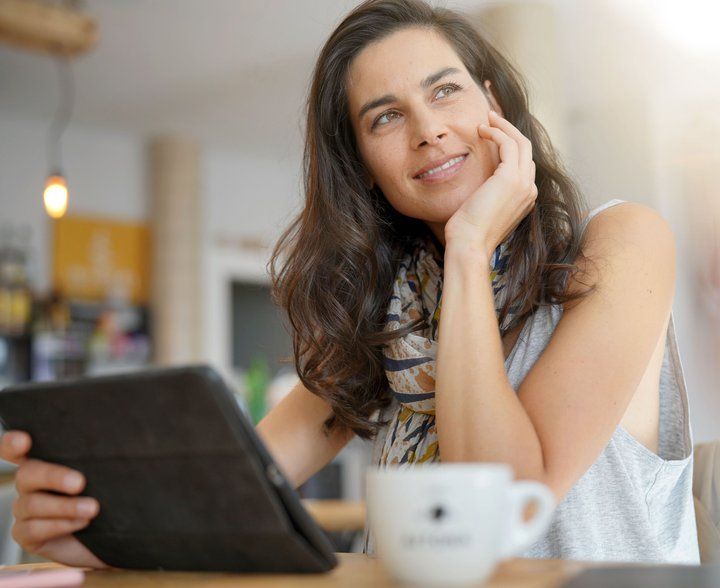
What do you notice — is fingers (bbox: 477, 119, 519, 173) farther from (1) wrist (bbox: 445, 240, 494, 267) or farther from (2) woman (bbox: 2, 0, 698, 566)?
(1) wrist (bbox: 445, 240, 494, 267)

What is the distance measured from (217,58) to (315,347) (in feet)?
13.3

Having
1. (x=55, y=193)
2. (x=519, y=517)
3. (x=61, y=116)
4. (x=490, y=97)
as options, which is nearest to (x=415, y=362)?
(x=490, y=97)

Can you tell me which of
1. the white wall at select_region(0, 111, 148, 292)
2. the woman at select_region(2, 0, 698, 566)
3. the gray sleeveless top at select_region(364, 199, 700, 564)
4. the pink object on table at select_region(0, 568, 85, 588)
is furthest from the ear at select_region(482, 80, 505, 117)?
the white wall at select_region(0, 111, 148, 292)

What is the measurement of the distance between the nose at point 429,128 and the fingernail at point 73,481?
671 mm

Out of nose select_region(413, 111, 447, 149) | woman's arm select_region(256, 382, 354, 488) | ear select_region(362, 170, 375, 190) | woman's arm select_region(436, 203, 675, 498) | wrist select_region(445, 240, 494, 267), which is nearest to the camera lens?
woman's arm select_region(436, 203, 675, 498)

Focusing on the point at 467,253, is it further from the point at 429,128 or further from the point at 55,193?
the point at 55,193

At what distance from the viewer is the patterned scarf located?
1.19 meters

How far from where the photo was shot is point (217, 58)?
16.6ft

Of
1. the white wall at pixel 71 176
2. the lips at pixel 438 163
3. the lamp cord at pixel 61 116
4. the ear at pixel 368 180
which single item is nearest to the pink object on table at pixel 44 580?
the lips at pixel 438 163

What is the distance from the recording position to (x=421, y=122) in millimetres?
1234

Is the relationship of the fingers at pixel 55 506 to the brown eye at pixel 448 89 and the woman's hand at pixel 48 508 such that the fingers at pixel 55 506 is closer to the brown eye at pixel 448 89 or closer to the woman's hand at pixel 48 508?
the woman's hand at pixel 48 508

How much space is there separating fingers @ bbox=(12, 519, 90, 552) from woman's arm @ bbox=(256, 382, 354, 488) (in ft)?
1.56

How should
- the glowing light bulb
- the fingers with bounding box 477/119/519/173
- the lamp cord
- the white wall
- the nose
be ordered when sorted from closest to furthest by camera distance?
1. the fingers with bounding box 477/119/519/173
2. the nose
3. the glowing light bulb
4. the lamp cord
5. the white wall

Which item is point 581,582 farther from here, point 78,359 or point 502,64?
point 78,359
